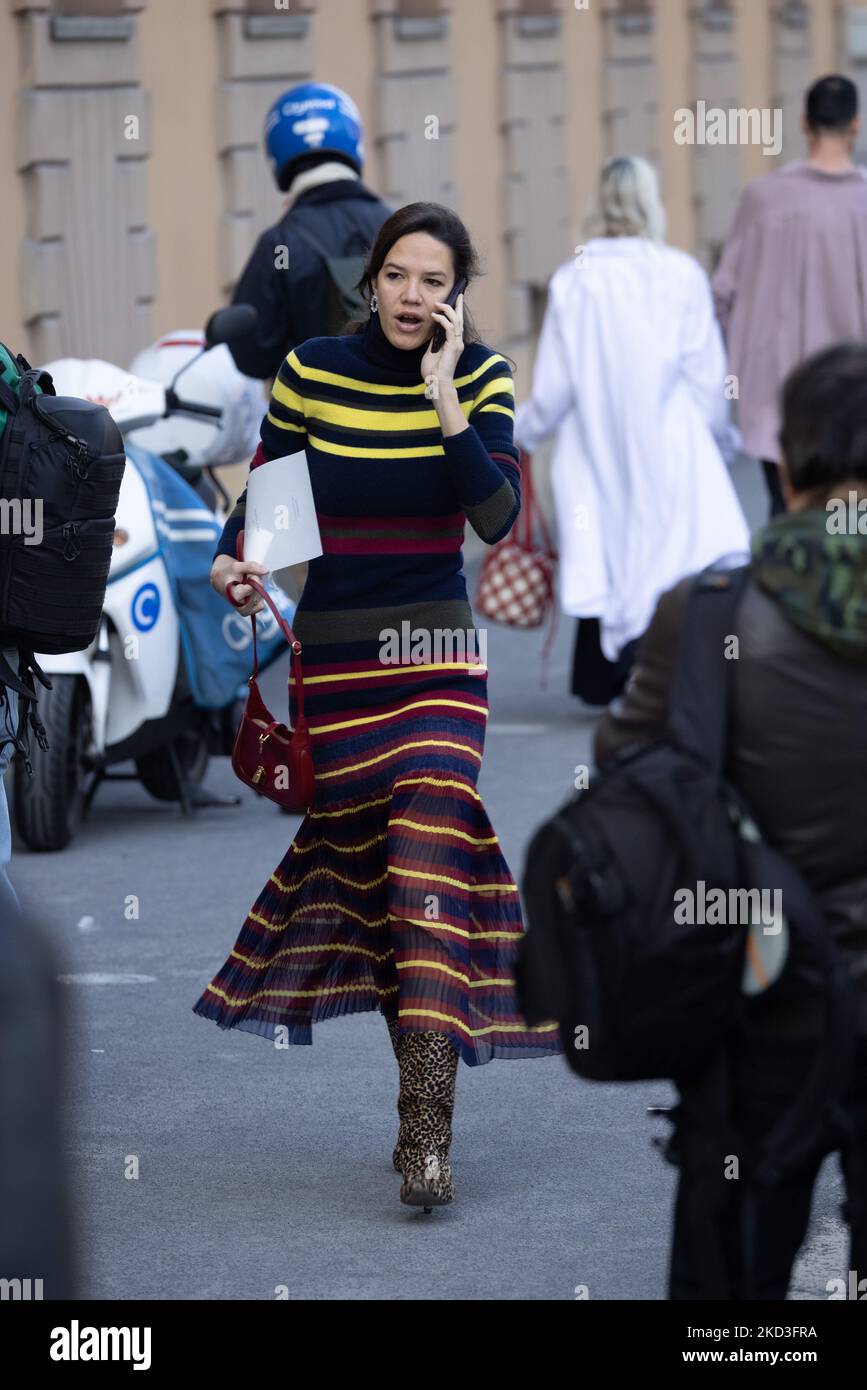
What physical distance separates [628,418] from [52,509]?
582 cm

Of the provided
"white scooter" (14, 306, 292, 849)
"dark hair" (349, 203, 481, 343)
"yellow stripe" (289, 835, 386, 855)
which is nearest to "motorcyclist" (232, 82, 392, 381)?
"white scooter" (14, 306, 292, 849)

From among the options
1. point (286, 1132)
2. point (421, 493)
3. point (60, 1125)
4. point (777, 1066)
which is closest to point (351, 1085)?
point (286, 1132)

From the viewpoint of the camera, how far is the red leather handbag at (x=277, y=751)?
16.9 feet

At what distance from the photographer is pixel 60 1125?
197 centimetres

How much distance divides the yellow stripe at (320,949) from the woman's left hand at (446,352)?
1.07m

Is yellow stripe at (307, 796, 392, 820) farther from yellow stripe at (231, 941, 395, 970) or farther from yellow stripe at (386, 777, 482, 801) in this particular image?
yellow stripe at (231, 941, 395, 970)

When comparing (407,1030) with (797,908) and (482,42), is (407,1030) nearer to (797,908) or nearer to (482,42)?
(797,908)

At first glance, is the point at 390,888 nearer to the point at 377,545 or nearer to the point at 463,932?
the point at 463,932

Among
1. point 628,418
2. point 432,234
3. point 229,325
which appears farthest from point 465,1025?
point 628,418

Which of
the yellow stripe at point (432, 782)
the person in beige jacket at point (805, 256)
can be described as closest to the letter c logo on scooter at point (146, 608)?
the person in beige jacket at point (805, 256)

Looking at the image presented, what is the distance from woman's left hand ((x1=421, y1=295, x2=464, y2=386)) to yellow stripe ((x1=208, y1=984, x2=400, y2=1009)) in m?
1.15

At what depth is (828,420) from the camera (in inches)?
129

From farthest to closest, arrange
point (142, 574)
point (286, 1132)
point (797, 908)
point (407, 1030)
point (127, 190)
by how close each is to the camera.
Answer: point (127, 190) < point (142, 574) < point (286, 1132) < point (407, 1030) < point (797, 908)
